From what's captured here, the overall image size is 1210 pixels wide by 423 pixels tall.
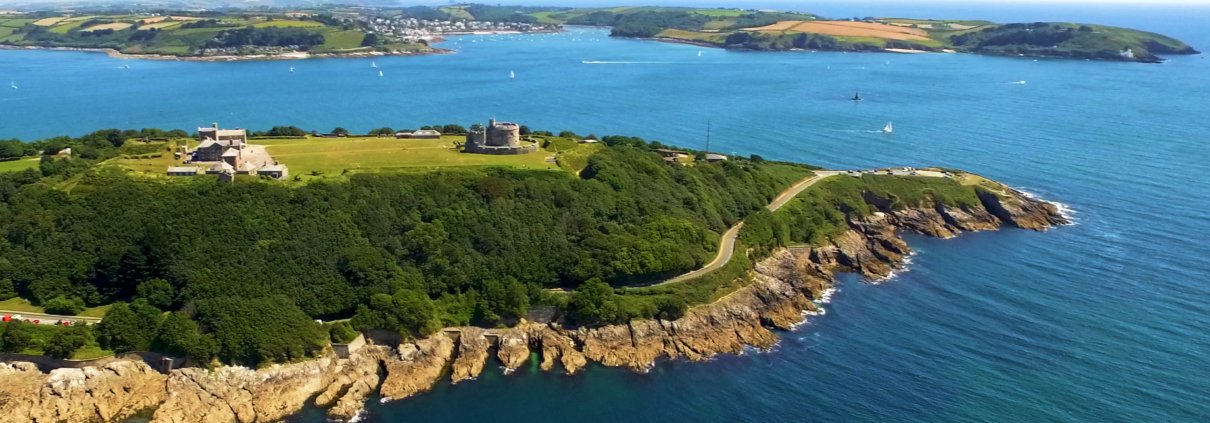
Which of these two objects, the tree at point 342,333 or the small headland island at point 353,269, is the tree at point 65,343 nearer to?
the small headland island at point 353,269

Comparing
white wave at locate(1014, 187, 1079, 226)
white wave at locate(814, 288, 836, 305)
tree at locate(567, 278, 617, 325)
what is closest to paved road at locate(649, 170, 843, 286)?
tree at locate(567, 278, 617, 325)

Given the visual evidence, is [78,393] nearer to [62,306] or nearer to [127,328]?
[127,328]

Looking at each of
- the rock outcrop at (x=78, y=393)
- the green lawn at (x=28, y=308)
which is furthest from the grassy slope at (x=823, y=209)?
the green lawn at (x=28, y=308)

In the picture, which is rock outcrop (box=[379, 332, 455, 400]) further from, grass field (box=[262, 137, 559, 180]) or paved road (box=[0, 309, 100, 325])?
grass field (box=[262, 137, 559, 180])

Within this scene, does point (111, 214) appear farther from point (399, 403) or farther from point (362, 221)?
point (399, 403)

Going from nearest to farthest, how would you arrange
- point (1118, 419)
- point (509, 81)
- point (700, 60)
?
point (1118, 419) < point (509, 81) < point (700, 60)

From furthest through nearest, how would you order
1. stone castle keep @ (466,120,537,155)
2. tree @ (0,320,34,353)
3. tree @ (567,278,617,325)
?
stone castle keep @ (466,120,537,155) → tree @ (567,278,617,325) → tree @ (0,320,34,353)

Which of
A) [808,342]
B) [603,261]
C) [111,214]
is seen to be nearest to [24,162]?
[111,214]

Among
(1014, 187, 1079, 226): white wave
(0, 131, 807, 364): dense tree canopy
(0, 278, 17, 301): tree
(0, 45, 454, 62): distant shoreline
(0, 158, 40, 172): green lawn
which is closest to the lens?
(0, 131, 807, 364): dense tree canopy
